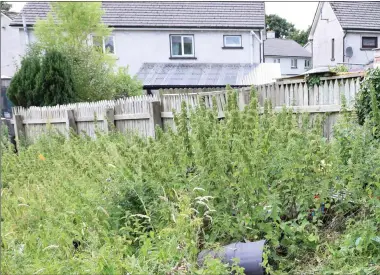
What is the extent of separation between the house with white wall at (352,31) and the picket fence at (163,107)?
15930 millimetres

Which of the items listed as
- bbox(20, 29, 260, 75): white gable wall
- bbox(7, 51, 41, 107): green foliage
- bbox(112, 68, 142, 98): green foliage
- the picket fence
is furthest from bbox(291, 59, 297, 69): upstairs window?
the picket fence

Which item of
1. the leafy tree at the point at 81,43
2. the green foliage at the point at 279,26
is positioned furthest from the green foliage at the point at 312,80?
the green foliage at the point at 279,26

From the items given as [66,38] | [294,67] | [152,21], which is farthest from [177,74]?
[294,67]

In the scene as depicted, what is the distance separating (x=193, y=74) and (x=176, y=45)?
259 centimetres

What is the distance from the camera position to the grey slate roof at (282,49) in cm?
3444

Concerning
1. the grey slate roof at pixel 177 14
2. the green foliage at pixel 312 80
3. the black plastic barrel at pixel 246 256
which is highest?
the grey slate roof at pixel 177 14

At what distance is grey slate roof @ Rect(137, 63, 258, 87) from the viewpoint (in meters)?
14.2

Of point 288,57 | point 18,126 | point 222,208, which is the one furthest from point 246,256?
point 288,57

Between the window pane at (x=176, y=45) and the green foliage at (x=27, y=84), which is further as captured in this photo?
the window pane at (x=176, y=45)

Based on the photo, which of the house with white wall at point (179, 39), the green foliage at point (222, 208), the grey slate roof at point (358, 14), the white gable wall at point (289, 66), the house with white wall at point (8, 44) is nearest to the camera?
the green foliage at point (222, 208)

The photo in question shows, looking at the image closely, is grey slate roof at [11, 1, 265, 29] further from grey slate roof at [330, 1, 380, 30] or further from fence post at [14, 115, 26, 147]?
fence post at [14, 115, 26, 147]

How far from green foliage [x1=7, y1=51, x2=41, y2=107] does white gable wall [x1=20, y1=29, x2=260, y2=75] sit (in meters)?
6.68

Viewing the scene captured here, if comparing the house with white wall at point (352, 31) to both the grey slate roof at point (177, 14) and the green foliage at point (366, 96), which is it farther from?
the green foliage at point (366, 96)

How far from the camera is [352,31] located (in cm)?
1964
